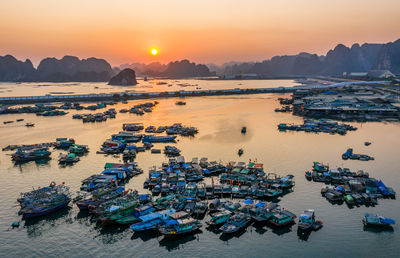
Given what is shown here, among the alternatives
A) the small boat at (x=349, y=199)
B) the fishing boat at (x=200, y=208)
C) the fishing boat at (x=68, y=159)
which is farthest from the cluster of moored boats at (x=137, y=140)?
the small boat at (x=349, y=199)

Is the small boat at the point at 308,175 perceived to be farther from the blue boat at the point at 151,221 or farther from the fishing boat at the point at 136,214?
the fishing boat at the point at 136,214

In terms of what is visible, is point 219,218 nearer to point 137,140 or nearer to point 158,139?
point 158,139

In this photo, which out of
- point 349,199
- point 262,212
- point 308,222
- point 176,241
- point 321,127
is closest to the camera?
point 176,241

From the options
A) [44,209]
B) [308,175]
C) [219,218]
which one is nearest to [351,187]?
[308,175]

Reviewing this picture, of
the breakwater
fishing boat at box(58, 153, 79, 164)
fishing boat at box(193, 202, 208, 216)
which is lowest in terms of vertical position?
fishing boat at box(193, 202, 208, 216)

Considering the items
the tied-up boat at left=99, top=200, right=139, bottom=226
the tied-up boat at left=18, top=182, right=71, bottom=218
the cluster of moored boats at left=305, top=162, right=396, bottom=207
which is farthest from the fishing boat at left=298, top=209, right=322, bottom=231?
the tied-up boat at left=18, top=182, right=71, bottom=218

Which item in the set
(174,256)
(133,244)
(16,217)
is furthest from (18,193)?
(174,256)

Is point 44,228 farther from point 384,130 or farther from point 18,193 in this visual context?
point 384,130

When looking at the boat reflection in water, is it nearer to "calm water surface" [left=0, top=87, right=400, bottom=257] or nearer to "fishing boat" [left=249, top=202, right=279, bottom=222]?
"calm water surface" [left=0, top=87, right=400, bottom=257]
